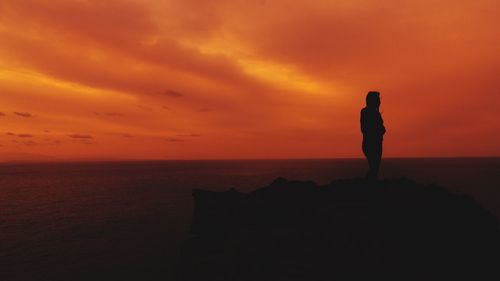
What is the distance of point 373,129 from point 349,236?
361 inches

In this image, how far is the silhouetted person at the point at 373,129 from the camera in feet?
72.8

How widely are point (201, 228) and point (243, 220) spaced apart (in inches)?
132

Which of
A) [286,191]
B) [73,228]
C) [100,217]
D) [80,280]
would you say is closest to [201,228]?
[286,191]

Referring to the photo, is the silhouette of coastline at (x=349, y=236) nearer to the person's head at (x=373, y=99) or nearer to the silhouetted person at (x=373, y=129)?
the silhouetted person at (x=373, y=129)

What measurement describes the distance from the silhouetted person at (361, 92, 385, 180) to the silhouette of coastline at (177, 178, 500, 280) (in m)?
1.49

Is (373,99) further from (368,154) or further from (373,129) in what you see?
(368,154)

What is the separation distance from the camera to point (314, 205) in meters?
20.9

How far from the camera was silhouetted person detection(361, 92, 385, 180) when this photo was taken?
22.2m

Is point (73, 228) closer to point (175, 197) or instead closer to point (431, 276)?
point (175, 197)

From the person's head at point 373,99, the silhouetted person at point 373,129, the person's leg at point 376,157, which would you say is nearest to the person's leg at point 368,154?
the silhouetted person at point 373,129

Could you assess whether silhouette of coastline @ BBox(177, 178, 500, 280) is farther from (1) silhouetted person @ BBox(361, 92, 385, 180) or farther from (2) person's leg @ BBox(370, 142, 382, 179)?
(1) silhouetted person @ BBox(361, 92, 385, 180)

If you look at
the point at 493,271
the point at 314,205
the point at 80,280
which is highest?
the point at 314,205

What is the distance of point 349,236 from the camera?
52.1 ft

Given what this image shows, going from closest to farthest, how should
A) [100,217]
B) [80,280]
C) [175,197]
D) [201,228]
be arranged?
[201,228]
[80,280]
[100,217]
[175,197]
